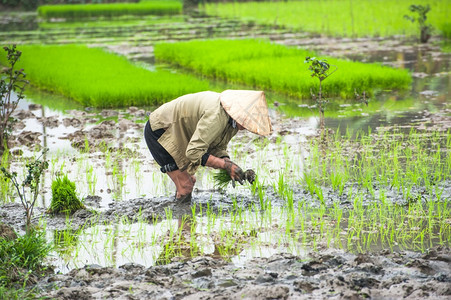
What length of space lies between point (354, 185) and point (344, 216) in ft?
2.27

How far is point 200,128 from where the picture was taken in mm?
3998

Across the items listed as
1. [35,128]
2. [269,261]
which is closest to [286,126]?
[35,128]

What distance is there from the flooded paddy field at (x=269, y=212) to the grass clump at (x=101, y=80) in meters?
0.60

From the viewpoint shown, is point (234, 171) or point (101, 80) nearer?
point (234, 171)

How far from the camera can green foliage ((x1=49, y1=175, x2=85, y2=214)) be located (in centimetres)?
448

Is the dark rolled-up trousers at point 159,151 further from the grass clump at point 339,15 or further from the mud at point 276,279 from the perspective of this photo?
the grass clump at point 339,15

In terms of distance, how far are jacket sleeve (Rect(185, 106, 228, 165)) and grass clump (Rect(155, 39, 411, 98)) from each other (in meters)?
4.70

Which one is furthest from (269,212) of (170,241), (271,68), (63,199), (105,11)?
(105,11)

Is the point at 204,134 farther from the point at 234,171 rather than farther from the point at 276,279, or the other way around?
the point at 276,279

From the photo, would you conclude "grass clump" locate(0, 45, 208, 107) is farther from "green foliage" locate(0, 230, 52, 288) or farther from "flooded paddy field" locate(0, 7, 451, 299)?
"green foliage" locate(0, 230, 52, 288)

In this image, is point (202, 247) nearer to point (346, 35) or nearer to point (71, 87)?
point (71, 87)

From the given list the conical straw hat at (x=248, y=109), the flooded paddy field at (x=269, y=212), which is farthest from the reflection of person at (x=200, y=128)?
the flooded paddy field at (x=269, y=212)

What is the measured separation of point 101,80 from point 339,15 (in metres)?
12.5

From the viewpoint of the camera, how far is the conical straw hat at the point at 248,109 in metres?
3.97
